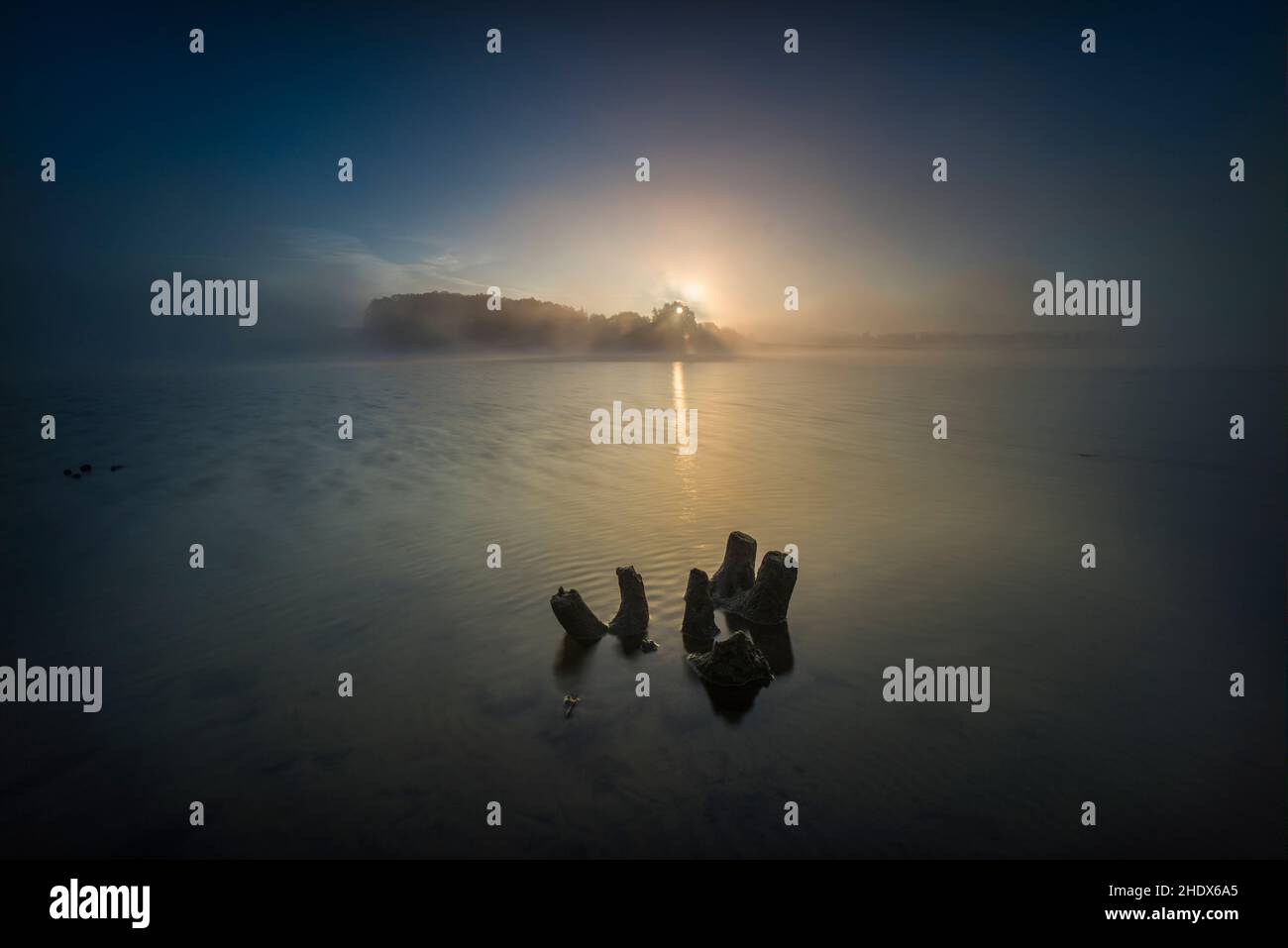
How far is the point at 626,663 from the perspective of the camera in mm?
10906

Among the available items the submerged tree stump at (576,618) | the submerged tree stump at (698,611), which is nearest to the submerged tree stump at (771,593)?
the submerged tree stump at (698,611)

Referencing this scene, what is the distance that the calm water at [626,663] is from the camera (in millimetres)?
7719

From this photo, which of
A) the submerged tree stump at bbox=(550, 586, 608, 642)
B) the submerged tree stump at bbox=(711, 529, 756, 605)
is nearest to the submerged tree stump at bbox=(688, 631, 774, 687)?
the submerged tree stump at bbox=(550, 586, 608, 642)

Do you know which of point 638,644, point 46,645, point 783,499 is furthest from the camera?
point 783,499

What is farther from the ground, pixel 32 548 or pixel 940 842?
pixel 32 548

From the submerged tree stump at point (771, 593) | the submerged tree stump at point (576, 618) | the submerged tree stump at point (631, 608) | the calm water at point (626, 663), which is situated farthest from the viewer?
the submerged tree stump at point (771, 593)

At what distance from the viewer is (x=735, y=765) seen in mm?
8430

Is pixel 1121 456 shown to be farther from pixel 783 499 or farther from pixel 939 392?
pixel 939 392

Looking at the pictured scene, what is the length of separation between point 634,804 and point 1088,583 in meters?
14.1

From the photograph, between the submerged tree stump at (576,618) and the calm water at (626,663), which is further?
the submerged tree stump at (576,618)

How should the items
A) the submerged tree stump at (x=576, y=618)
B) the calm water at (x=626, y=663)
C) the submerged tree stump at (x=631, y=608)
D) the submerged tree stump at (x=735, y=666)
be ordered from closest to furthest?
1. the calm water at (x=626, y=663)
2. the submerged tree stump at (x=735, y=666)
3. the submerged tree stump at (x=576, y=618)
4. the submerged tree stump at (x=631, y=608)

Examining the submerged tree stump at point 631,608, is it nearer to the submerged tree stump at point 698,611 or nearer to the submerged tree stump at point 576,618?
the submerged tree stump at point 576,618

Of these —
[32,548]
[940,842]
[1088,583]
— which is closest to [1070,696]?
[940,842]

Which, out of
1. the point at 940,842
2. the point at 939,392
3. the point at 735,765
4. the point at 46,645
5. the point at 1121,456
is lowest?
the point at 940,842
